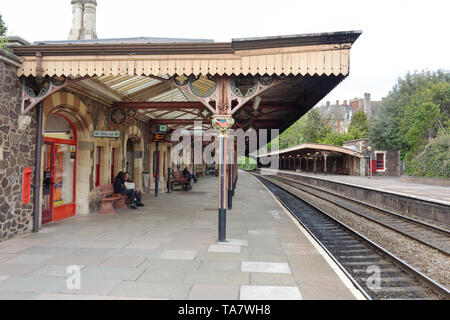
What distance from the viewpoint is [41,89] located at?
6.62 metres

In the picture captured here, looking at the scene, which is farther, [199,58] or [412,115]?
[412,115]

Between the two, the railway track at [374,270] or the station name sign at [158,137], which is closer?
the railway track at [374,270]

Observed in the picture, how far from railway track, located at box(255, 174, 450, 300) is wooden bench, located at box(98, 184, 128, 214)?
6.01 meters

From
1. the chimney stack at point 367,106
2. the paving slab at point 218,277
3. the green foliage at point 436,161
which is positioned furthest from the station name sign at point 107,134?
the chimney stack at point 367,106

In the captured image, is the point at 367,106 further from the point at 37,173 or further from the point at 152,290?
the point at 152,290

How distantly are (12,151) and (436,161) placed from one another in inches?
951

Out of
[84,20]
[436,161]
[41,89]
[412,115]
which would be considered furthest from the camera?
[412,115]

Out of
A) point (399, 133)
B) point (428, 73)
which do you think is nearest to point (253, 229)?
point (399, 133)

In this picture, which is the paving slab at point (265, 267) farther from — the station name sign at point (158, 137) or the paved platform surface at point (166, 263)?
the station name sign at point (158, 137)

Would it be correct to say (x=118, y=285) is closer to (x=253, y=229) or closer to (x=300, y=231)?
(x=253, y=229)

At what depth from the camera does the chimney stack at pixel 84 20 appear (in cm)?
1622

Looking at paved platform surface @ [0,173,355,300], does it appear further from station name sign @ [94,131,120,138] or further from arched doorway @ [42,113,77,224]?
station name sign @ [94,131,120,138]

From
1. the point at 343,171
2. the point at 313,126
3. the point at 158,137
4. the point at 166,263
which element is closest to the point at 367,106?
the point at 313,126

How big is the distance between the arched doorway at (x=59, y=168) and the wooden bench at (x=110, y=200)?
2.60 ft
